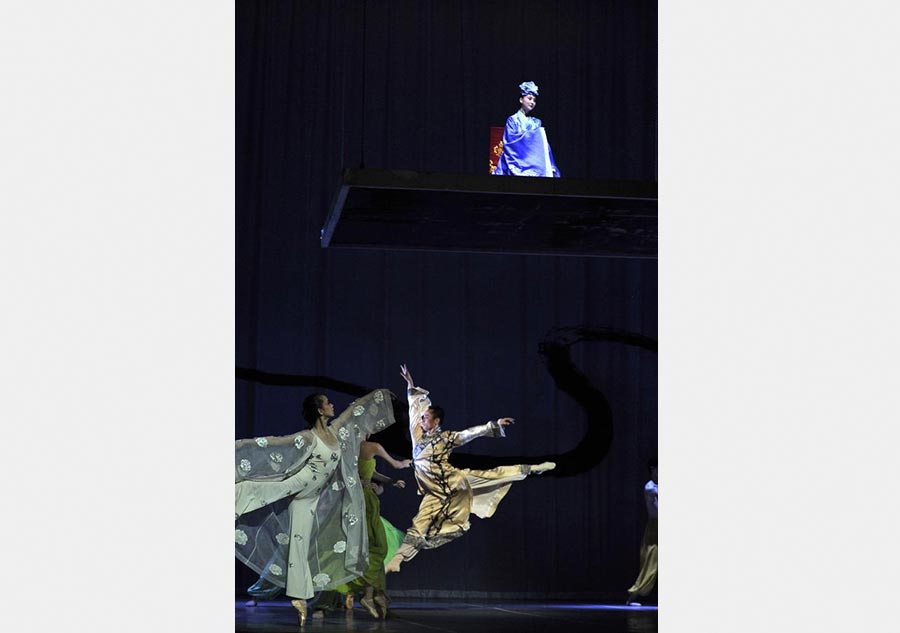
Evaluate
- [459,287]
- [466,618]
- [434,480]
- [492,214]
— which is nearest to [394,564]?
[434,480]

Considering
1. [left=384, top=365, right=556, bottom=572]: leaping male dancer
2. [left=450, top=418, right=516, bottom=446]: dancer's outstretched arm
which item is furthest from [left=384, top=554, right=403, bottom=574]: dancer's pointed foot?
[left=450, top=418, right=516, bottom=446]: dancer's outstretched arm

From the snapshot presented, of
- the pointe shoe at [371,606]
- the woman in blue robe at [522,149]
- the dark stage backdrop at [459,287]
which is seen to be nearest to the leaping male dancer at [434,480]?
the pointe shoe at [371,606]

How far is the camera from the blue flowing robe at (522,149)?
6977mm

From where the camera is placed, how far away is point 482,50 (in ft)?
36.0

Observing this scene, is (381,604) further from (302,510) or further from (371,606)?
(302,510)

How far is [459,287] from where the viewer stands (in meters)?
10.7

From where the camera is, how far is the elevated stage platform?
19.3 ft

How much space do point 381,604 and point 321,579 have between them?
0.88 metres

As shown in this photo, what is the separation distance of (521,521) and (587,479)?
677 millimetres

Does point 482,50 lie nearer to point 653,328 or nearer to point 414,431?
point 653,328

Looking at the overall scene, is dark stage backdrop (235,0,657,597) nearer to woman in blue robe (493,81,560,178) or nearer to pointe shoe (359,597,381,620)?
pointe shoe (359,597,381,620)

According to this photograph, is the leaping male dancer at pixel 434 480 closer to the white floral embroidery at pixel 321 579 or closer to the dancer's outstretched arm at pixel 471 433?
the dancer's outstretched arm at pixel 471 433

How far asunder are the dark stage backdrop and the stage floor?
986 mm
